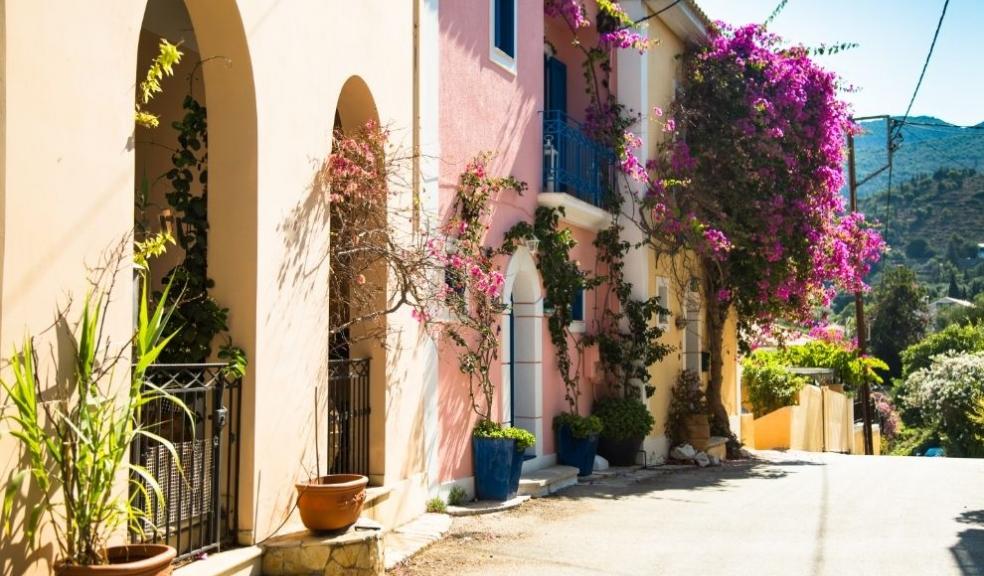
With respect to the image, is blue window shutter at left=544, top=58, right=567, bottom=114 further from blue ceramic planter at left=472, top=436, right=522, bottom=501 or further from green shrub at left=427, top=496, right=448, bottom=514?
green shrub at left=427, top=496, right=448, bottom=514

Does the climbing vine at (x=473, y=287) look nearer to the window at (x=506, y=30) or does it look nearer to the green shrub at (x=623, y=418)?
the window at (x=506, y=30)

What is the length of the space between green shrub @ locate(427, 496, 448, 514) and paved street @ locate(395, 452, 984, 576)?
32cm

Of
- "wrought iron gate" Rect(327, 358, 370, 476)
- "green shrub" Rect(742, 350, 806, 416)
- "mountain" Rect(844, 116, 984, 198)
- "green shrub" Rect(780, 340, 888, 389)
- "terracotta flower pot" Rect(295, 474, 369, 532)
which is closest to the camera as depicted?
"terracotta flower pot" Rect(295, 474, 369, 532)

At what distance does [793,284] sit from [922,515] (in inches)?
285

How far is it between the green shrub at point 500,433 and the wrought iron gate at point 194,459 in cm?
440

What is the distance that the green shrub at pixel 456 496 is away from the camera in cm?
1033

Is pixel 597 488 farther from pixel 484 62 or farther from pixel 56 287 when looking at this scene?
pixel 56 287

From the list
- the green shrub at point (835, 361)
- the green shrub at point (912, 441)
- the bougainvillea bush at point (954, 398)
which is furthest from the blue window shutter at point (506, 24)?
the green shrub at point (912, 441)

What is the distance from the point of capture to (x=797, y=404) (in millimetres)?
24406

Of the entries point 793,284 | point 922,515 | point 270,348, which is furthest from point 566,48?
point 270,348

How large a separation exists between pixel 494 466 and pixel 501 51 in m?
4.94

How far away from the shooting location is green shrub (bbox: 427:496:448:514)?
976 cm

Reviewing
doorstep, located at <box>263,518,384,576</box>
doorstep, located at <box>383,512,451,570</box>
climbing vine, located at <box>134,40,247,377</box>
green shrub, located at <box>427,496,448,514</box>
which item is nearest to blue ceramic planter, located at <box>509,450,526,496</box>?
green shrub, located at <box>427,496,448,514</box>

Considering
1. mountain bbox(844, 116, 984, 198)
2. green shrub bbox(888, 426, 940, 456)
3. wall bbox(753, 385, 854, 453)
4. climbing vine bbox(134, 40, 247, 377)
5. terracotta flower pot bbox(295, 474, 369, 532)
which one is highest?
mountain bbox(844, 116, 984, 198)
